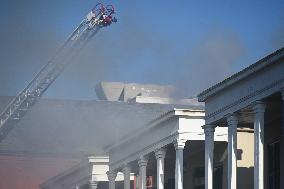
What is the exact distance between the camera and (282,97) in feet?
97.7

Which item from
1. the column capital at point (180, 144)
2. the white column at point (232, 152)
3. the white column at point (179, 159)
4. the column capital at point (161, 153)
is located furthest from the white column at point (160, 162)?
the white column at point (232, 152)

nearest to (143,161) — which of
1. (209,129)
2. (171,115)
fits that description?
(171,115)

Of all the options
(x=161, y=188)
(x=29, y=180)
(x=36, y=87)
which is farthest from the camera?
(x=29, y=180)

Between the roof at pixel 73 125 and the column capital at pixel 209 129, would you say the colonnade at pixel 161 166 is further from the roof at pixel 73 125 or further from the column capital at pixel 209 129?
the roof at pixel 73 125

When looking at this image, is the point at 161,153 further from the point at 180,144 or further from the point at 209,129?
the point at 209,129

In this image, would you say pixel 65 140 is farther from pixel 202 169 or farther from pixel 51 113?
pixel 202 169

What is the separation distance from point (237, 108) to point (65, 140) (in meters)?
45.3

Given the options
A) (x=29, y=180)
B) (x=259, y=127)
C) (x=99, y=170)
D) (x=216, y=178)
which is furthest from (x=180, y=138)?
(x=29, y=180)

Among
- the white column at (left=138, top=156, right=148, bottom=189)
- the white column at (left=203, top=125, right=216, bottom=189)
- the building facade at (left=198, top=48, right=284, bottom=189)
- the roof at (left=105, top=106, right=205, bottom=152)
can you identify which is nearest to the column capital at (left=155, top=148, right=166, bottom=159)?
the roof at (left=105, top=106, right=205, bottom=152)

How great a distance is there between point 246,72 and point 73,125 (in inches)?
1914

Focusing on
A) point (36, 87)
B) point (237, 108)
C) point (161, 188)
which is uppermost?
point (36, 87)

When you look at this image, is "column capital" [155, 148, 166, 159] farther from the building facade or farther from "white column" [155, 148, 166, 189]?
the building facade

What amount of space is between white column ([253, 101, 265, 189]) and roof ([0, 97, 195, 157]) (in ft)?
133

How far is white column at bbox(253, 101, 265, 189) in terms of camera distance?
3105 cm
